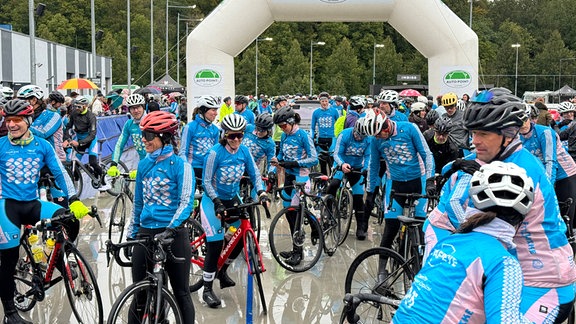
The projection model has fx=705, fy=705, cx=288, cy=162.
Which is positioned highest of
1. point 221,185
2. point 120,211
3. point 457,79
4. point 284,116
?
point 457,79

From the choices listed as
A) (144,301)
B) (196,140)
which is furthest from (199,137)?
(144,301)

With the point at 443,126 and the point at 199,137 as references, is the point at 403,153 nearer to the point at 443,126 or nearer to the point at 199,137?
the point at 443,126

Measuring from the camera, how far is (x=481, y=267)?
2.53 meters

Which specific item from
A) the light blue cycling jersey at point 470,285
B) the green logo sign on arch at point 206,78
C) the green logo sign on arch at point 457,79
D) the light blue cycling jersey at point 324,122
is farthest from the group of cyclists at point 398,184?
the green logo sign on arch at point 457,79

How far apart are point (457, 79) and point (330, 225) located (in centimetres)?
1134

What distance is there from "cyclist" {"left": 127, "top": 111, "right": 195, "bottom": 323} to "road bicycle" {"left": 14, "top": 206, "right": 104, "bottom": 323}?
0.66 m

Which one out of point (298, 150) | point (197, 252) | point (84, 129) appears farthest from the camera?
point (84, 129)

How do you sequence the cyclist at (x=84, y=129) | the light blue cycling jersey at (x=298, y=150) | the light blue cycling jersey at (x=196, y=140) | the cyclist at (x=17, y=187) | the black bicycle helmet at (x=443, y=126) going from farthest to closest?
the cyclist at (x=84, y=129), the light blue cycling jersey at (x=196, y=140), the black bicycle helmet at (x=443, y=126), the light blue cycling jersey at (x=298, y=150), the cyclist at (x=17, y=187)

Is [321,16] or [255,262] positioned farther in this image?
[321,16]

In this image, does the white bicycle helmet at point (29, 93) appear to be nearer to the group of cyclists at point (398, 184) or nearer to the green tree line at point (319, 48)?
the group of cyclists at point (398, 184)

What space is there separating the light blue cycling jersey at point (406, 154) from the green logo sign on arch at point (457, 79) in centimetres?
1223

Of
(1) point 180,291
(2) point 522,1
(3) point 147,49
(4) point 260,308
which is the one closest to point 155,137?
(1) point 180,291

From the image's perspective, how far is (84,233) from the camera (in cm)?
1002

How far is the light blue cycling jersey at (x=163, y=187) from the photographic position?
5.27m
